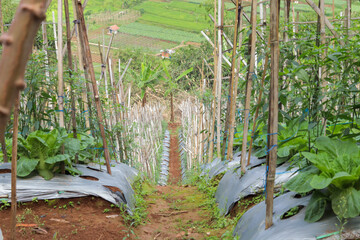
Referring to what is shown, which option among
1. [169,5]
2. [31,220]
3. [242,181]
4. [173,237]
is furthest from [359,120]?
[169,5]

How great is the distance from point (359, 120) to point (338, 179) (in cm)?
43

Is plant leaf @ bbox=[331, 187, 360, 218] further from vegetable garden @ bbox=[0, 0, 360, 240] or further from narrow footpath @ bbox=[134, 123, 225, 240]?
narrow footpath @ bbox=[134, 123, 225, 240]

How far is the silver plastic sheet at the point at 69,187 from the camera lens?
3752 millimetres

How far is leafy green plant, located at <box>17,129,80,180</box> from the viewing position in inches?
150

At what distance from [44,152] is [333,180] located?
8.91 ft

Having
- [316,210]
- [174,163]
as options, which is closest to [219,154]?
[316,210]

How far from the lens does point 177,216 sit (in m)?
5.17

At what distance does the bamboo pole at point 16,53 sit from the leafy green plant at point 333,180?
209 cm

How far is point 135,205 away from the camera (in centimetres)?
505

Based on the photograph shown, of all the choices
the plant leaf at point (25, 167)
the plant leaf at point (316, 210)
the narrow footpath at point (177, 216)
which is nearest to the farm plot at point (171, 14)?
the narrow footpath at point (177, 216)

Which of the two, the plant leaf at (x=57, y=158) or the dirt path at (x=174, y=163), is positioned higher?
the plant leaf at (x=57, y=158)

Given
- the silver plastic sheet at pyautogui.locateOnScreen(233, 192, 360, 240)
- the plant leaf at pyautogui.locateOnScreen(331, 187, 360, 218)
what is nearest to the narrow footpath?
the silver plastic sheet at pyautogui.locateOnScreen(233, 192, 360, 240)

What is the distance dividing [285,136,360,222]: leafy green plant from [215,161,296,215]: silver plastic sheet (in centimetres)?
91

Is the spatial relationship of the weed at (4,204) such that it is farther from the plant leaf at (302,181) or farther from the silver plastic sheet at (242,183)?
the plant leaf at (302,181)
